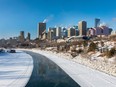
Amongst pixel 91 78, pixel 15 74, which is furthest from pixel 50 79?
pixel 15 74

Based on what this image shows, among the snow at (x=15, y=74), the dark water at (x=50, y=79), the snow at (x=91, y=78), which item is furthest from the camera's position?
the snow at (x=15, y=74)

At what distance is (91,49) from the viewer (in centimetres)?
5206

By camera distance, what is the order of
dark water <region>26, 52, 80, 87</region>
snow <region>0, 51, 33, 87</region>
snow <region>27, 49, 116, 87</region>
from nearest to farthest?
snow <region>27, 49, 116, 87</region> < dark water <region>26, 52, 80, 87</region> < snow <region>0, 51, 33, 87</region>

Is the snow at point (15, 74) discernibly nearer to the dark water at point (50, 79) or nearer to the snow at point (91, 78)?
the dark water at point (50, 79)

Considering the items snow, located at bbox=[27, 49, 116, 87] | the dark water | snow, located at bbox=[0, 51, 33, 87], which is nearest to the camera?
snow, located at bbox=[27, 49, 116, 87]

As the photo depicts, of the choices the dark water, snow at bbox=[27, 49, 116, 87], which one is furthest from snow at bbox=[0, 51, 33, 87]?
snow at bbox=[27, 49, 116, 87]

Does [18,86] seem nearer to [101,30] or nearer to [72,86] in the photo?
[72,86]

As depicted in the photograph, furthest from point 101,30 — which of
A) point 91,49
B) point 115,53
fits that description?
point 115,53

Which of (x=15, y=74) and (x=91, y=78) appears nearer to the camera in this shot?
(x=91, y=78)

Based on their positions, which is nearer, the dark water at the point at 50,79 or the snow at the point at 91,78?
the snow at the point at 91,78

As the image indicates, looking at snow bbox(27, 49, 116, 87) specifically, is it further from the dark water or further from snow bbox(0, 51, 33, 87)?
snow bbox(0, 51, 33, 87)

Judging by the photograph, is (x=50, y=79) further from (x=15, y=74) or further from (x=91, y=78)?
(x=15, y=74)

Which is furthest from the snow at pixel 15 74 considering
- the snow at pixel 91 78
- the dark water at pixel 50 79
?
the snow at pixel 91 78

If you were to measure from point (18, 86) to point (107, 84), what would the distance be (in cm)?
481
